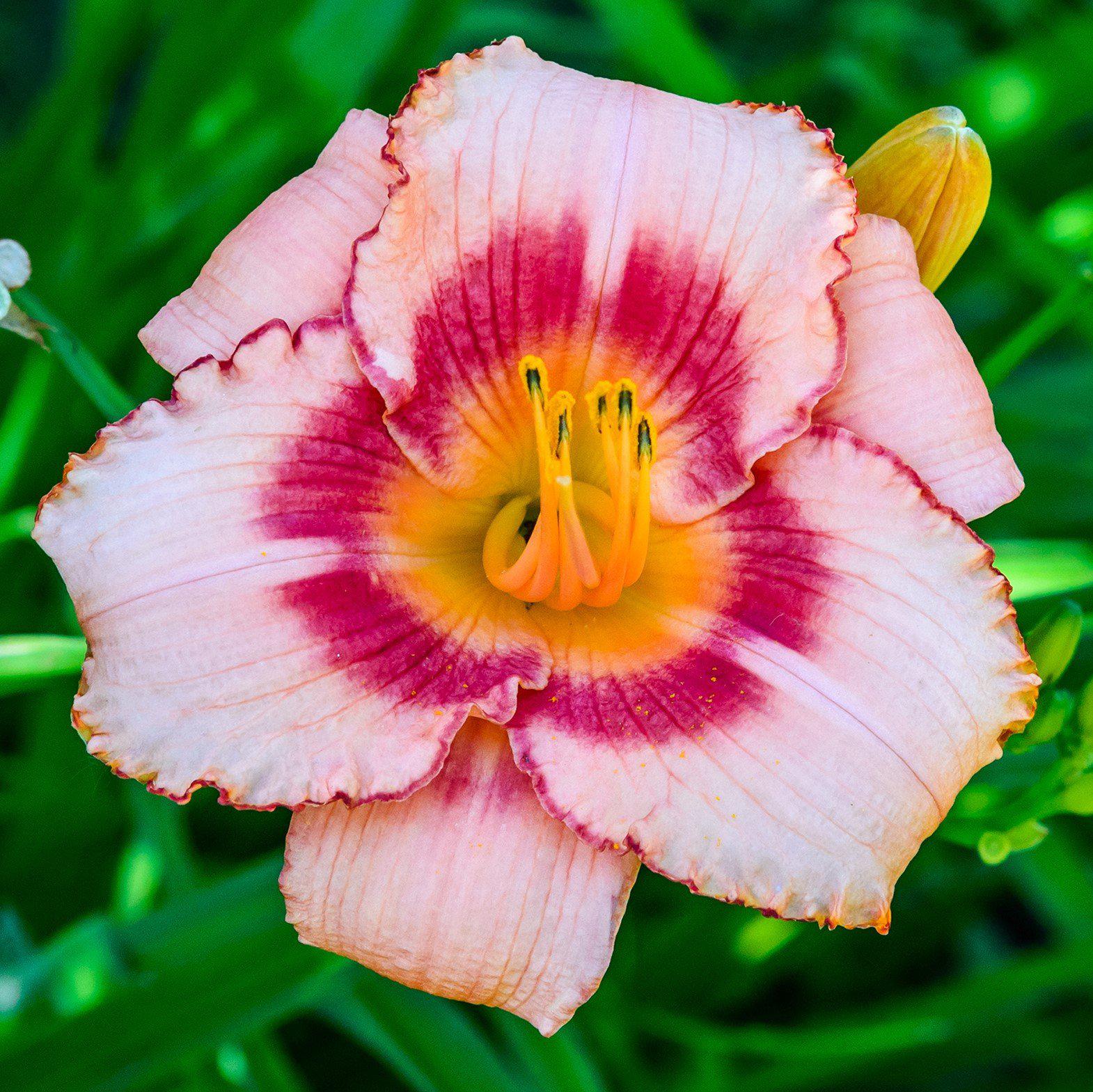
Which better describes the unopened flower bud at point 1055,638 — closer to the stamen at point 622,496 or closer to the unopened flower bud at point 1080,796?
the unopened flower bud at point 1080,796

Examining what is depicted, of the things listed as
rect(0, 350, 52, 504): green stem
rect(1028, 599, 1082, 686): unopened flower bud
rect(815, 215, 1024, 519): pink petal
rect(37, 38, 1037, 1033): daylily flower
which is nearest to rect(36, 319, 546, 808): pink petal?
rect(37, 38, 1037, 1033): daylily flower

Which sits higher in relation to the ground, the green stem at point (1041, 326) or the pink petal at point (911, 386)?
the pink petal at point (911, 386)

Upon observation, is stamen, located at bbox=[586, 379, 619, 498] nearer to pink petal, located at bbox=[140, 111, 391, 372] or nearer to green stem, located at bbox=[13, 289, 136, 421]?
pink petal, located at bbox=[140, 111, 391, 372]

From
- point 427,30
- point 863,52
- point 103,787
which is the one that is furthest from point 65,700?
point 863,52

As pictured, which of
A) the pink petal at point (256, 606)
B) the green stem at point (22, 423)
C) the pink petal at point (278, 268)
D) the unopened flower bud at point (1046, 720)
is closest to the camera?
the pink petal at point (256, 606)

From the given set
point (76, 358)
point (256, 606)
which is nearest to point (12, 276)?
point (76, 358)

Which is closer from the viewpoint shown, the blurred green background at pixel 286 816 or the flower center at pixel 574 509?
the flower center at pixel 574 509

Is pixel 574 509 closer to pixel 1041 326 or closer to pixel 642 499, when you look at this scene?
pixel 642 499

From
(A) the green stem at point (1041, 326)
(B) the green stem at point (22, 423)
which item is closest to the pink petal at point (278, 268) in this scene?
(B) the green stem at point (22, 423)
